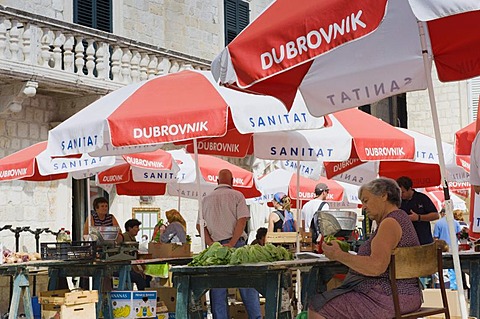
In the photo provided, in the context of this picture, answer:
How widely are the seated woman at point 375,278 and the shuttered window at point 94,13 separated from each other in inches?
479

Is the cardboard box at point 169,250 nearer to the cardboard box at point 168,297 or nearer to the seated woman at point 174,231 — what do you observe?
the cardboard box at point 168,297

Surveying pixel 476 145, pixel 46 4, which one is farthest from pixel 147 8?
pixel 476 145

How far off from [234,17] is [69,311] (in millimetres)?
14611

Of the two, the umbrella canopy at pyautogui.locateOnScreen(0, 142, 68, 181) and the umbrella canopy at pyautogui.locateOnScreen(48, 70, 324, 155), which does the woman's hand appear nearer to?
the umbrella canopy at pyautogui.locateOnScreen(48, 70, 324, 155)

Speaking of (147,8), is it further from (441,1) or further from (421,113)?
(441,1)

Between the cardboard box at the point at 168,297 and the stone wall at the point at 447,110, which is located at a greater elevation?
the stone wall at the point at 447,110

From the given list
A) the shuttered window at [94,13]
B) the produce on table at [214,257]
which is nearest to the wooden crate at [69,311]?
the produce on table at [214,257]

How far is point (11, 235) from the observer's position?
50.2 feet

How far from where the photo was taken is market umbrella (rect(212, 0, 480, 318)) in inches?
202

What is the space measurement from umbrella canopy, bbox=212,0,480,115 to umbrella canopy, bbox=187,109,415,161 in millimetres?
3151

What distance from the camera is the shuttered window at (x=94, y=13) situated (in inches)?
689

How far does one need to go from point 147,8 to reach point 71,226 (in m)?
5.29

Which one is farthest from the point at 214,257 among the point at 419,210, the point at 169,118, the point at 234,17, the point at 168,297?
the point at 234,17

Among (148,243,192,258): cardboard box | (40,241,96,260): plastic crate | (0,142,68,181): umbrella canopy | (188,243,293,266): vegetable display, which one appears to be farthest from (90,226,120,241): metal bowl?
(0,142,68,181): umbrella canopy
